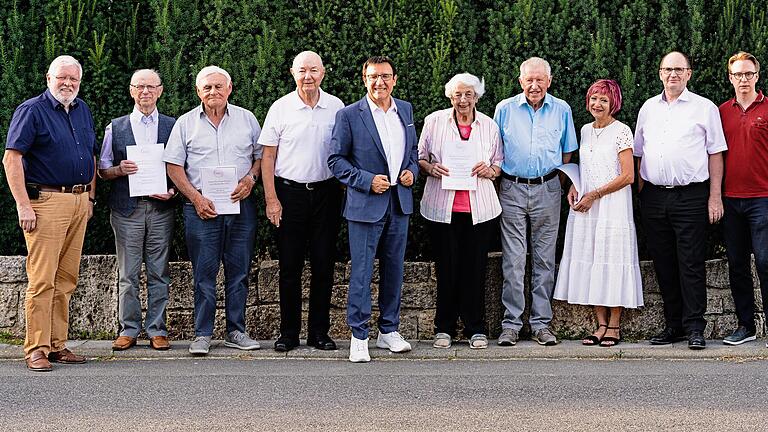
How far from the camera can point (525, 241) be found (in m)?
9.09

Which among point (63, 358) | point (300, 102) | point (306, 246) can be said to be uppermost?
point (300, 102)

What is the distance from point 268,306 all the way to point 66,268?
1728 millimetres

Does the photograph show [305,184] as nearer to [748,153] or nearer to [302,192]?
[302,192]

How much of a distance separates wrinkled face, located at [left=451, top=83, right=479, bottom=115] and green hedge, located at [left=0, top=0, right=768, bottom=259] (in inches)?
28.5

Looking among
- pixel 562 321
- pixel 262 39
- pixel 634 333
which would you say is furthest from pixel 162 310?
pixel 634 333

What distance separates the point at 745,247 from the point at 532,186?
1762mm

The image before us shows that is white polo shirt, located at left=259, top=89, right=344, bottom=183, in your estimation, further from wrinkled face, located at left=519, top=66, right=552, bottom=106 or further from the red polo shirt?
the red polo shirt

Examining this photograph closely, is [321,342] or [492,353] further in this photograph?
[321,342]

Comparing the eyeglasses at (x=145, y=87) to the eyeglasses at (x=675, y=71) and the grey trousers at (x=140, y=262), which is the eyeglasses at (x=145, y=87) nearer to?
the grey trousers at (x=140, y=262)

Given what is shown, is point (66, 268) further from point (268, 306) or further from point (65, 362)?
point (268, 306)

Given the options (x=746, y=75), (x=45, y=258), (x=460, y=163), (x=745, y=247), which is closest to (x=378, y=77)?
(x=460, y=163)

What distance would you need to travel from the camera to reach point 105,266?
936 cm

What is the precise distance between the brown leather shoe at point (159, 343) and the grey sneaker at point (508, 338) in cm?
264

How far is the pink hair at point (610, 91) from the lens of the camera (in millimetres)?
8883
